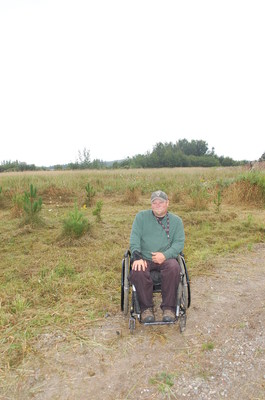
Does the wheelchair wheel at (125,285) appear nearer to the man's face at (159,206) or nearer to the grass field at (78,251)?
the grass field at (78,251)

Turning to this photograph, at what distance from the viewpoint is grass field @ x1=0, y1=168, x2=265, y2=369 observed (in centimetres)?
338

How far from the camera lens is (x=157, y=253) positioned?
11.1 ft

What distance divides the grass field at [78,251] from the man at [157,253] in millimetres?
643

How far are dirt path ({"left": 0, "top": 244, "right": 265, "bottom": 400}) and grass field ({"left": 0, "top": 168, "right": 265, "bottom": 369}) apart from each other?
246mm

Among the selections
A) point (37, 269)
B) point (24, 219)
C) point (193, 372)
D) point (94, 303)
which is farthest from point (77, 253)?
point (193, 372)

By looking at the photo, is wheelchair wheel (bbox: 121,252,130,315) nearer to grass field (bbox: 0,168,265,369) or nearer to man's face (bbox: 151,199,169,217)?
grass field (bbox: 0,168,265,369)

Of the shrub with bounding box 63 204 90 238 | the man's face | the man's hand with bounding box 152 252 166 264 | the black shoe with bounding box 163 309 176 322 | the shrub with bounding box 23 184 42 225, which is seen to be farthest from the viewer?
the shrub with bounding box 23 184 42 225

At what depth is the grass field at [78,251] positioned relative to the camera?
11.1 ft

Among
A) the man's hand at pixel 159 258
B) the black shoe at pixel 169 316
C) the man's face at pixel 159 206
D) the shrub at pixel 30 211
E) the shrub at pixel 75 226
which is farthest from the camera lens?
the shrub at pixel 30 211

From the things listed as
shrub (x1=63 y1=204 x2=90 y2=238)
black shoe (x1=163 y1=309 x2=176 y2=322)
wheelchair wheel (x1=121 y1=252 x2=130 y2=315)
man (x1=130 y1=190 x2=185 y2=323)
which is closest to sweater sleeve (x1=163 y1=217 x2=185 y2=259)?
man (x1=130 y1=190 x2=185 y2=323)

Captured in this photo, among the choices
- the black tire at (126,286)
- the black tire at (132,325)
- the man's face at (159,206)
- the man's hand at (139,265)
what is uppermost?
the man's face at (159,206)

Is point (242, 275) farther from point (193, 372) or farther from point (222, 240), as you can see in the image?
point (193, 372)

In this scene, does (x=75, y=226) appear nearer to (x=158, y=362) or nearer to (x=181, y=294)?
(x=181, y=294)

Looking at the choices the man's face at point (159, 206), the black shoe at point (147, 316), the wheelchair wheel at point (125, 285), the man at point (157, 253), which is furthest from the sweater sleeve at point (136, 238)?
the black shoe at point (147, 316)
